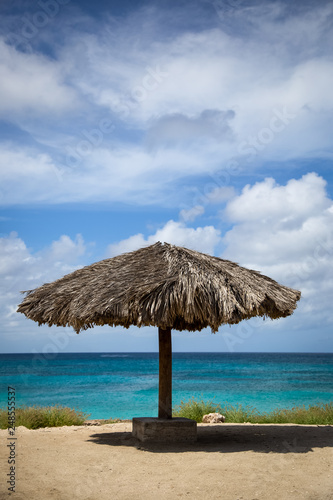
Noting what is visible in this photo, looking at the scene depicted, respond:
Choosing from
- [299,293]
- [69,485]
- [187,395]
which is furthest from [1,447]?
[187,395]

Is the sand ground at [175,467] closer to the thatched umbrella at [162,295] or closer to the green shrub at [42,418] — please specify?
the thatched umbrella at [162,295]

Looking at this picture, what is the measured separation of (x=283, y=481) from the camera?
5691 mm

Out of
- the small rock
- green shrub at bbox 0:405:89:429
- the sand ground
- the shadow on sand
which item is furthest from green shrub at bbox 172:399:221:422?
the sand ground

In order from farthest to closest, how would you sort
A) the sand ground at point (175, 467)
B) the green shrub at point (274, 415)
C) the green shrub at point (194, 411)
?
the green shrub at point (194, 411)
the green shrub at point (274, 415)
the sand ground at point (175, 467)

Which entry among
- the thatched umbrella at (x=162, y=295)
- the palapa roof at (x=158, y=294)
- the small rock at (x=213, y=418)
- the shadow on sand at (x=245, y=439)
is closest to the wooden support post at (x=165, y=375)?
the thatched umbrella at (x=162, y=295)

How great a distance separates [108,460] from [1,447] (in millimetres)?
1880

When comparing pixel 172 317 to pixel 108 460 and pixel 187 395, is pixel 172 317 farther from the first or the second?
pixel 187 395

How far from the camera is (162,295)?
6859 mm

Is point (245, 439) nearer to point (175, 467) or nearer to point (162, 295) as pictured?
point (175, 467)

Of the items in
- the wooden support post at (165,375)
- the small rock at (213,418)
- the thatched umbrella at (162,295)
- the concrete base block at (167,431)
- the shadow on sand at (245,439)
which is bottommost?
the small rock at (213,418)

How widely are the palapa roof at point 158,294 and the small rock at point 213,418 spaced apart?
3727 millimetres

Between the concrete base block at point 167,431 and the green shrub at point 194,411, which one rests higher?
the concrete base block at point 167,431

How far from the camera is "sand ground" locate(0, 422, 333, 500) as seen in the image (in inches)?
211

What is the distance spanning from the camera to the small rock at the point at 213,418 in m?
10.6
